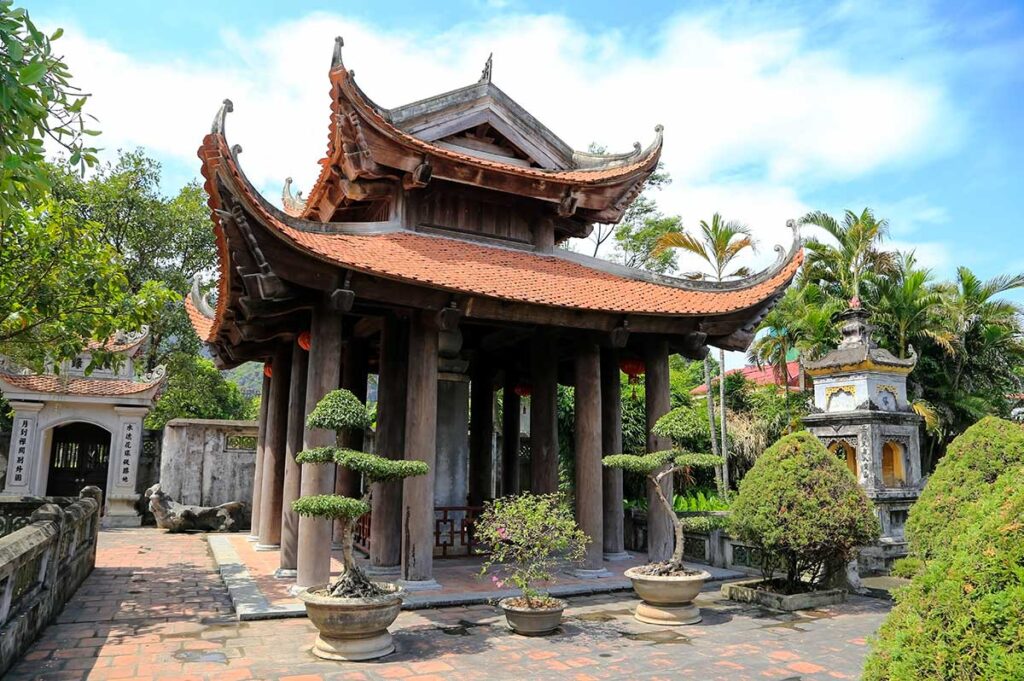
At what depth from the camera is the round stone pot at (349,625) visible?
19.7 ft

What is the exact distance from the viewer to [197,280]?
13.0 metres

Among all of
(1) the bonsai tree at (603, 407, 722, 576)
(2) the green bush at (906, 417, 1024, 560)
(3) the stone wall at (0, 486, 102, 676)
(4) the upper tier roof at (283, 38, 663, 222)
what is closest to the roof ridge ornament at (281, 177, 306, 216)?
(4) the upper tier roof at (283, 38, 663, 222)

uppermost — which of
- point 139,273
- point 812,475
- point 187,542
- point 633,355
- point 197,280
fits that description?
point 139,273

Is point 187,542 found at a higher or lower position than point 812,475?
lower

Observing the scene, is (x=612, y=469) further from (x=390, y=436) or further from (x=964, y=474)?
(x=964, y=474)

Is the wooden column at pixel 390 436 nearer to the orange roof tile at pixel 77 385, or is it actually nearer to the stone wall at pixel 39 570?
the stone wall at pixel 39 570

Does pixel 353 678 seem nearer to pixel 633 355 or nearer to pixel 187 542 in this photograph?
pixel 633 355

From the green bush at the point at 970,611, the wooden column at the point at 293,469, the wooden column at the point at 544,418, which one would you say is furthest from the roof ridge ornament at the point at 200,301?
the green bush at the point at 970,611

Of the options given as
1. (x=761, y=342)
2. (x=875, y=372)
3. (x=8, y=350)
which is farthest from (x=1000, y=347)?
(x=8, y=350)

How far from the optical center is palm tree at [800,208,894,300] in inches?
902

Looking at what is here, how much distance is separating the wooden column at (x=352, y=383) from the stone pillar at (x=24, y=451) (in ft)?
36.1

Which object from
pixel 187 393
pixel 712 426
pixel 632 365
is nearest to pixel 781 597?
pixel 632 365

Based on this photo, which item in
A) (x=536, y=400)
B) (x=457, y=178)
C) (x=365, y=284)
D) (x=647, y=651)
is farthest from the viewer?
(x=536, y=400)

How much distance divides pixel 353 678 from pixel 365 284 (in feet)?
13.7
